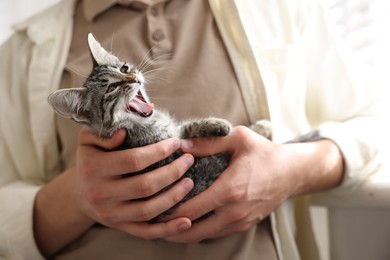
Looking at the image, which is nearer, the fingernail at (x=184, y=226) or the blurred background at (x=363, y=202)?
the fingernail at (x=184, y=226)

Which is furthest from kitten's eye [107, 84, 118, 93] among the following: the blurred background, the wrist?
the blurred background

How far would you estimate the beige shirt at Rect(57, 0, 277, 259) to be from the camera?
0.84 m

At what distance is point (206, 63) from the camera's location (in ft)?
2.92

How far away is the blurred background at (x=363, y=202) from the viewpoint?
88 cm

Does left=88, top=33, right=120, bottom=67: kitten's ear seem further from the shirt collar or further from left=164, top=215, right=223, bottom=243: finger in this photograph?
left=164, top=215, right=223, bottom=243: finger

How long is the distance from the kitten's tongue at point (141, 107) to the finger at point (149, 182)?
0.35 ft

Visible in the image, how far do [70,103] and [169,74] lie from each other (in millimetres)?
232

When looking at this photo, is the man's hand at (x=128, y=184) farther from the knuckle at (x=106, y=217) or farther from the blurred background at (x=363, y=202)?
the blurred background at (x=363, y=202)

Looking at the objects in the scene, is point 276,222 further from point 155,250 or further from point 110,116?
point 110,116

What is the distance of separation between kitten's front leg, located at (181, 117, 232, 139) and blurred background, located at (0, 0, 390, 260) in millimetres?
297

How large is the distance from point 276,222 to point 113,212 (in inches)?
13.2

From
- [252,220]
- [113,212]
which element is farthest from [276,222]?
[113,212]

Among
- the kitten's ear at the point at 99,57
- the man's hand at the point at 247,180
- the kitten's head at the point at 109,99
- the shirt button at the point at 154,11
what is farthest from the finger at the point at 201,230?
the shirt button at the point at 154,11

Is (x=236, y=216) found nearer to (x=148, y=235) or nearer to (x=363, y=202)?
(x=148, y=235)
